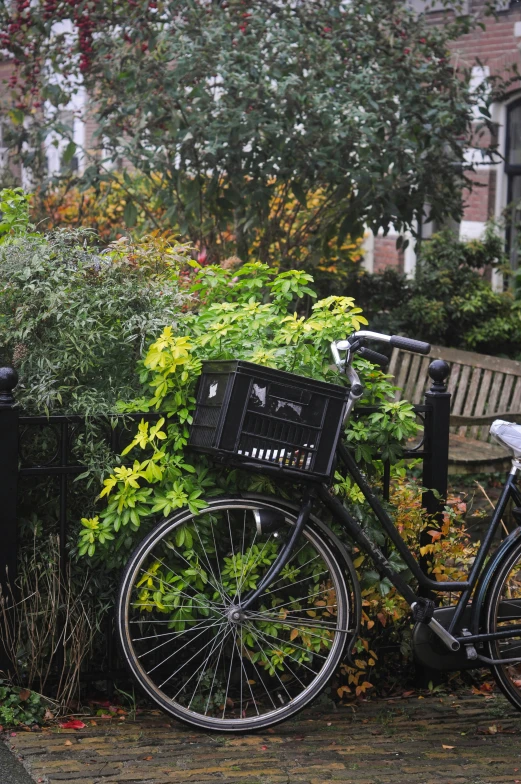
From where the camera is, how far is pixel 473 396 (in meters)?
7.60

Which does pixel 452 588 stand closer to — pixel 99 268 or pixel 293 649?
pixel 293 649

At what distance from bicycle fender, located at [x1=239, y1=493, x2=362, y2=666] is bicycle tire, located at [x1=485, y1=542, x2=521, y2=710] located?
0.45 meters

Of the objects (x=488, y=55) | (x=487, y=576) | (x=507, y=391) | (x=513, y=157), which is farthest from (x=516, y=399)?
(x=488, y=55)

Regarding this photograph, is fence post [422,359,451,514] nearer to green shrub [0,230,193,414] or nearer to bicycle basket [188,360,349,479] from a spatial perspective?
bicycle basket [188,360,349,479]

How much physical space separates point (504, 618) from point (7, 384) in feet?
6.14

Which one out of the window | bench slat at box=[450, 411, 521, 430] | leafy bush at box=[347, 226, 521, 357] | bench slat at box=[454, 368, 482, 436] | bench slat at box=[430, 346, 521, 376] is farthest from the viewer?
the window

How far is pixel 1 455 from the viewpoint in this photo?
3541mm

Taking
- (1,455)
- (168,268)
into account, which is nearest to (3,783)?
(1,455)

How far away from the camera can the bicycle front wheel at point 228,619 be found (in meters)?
3.56

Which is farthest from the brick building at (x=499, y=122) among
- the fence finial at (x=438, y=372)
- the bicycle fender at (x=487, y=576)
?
the bicycle fender at (x=487, y=576)

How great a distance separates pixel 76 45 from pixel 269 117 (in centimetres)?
211

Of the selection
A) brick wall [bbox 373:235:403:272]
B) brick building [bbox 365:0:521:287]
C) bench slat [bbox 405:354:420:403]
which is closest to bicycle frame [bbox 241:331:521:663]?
bench slat [bbox 405:354:420:403]

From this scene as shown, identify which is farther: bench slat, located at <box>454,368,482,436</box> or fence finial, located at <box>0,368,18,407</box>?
bench slat, located at <box>454,368,482,436</box>

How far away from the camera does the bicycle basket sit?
3.41 meters
